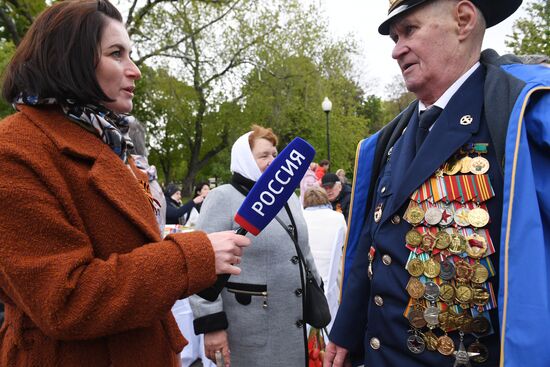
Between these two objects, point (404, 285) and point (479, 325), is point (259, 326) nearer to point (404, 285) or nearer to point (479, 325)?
point (404, 285)

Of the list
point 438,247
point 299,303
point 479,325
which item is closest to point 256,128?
point 299,303

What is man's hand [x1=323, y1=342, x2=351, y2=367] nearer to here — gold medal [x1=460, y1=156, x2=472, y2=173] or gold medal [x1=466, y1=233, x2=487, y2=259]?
gold medal [x1=466, y1=233, x2=487, y2=259]

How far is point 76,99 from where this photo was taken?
1521 millimetres

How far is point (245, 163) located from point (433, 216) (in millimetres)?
1544

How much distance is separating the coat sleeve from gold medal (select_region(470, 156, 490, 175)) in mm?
1159

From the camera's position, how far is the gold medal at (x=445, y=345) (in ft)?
5.19

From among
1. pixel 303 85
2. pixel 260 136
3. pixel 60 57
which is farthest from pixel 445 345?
pixel 303 85

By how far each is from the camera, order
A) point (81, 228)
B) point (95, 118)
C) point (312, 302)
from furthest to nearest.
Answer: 1. point (312, 302)
2. point (95, 118)
3. point (81, 228)

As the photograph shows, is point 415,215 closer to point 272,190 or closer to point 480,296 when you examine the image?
point 480,296

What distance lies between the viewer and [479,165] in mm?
1624

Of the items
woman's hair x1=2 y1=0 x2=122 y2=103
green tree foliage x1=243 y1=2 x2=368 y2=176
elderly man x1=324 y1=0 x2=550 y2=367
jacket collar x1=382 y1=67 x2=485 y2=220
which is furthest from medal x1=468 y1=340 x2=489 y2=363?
green tree foliage x1=243 y1=2 x2=368 y2=176

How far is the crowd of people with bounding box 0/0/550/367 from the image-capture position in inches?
50.8

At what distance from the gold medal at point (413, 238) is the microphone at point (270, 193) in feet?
1.66

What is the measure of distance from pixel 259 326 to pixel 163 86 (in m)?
20.8
